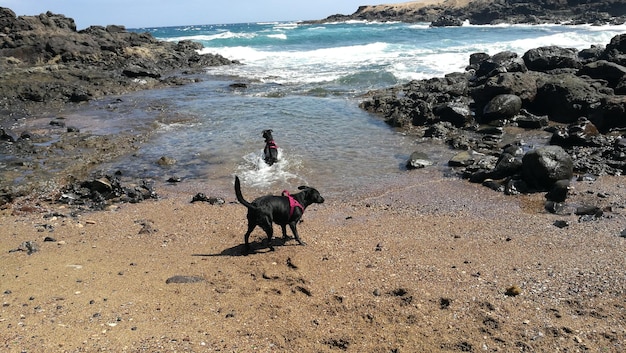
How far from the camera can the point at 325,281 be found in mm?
6508

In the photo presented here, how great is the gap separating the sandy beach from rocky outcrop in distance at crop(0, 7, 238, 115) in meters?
18.3

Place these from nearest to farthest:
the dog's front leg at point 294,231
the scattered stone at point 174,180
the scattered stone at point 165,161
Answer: the dog's front leg at point 294,231 → the scattered stone at point 174,180 → the scattered stone at point 165,161

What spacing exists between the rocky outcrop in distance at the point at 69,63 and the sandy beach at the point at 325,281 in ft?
60.2

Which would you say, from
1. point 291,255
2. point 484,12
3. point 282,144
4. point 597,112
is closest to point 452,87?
point 597,112

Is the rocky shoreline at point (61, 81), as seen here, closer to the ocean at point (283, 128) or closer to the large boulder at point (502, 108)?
the ocean at point (283, 128)

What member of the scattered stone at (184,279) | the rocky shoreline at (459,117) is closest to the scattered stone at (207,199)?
the rocky shoreline at (459,117)

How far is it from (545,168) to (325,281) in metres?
6.68

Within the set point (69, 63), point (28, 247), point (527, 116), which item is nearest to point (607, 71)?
point (527, 116)

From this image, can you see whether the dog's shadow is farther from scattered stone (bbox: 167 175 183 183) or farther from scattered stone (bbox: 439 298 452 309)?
scattered stone (bbox: 167 175 183 183)

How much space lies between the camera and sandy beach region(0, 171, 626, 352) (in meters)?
4.98

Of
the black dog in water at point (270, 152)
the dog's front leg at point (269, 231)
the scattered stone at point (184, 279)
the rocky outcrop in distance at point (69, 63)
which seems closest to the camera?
the scattered stone at point (184, 279)

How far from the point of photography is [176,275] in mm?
6613

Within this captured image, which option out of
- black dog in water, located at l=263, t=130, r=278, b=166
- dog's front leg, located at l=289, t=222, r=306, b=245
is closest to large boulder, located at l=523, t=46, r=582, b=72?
black dog in water, located at l=263, t=130, r=278, b=166

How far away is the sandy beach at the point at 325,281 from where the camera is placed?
498 cm
